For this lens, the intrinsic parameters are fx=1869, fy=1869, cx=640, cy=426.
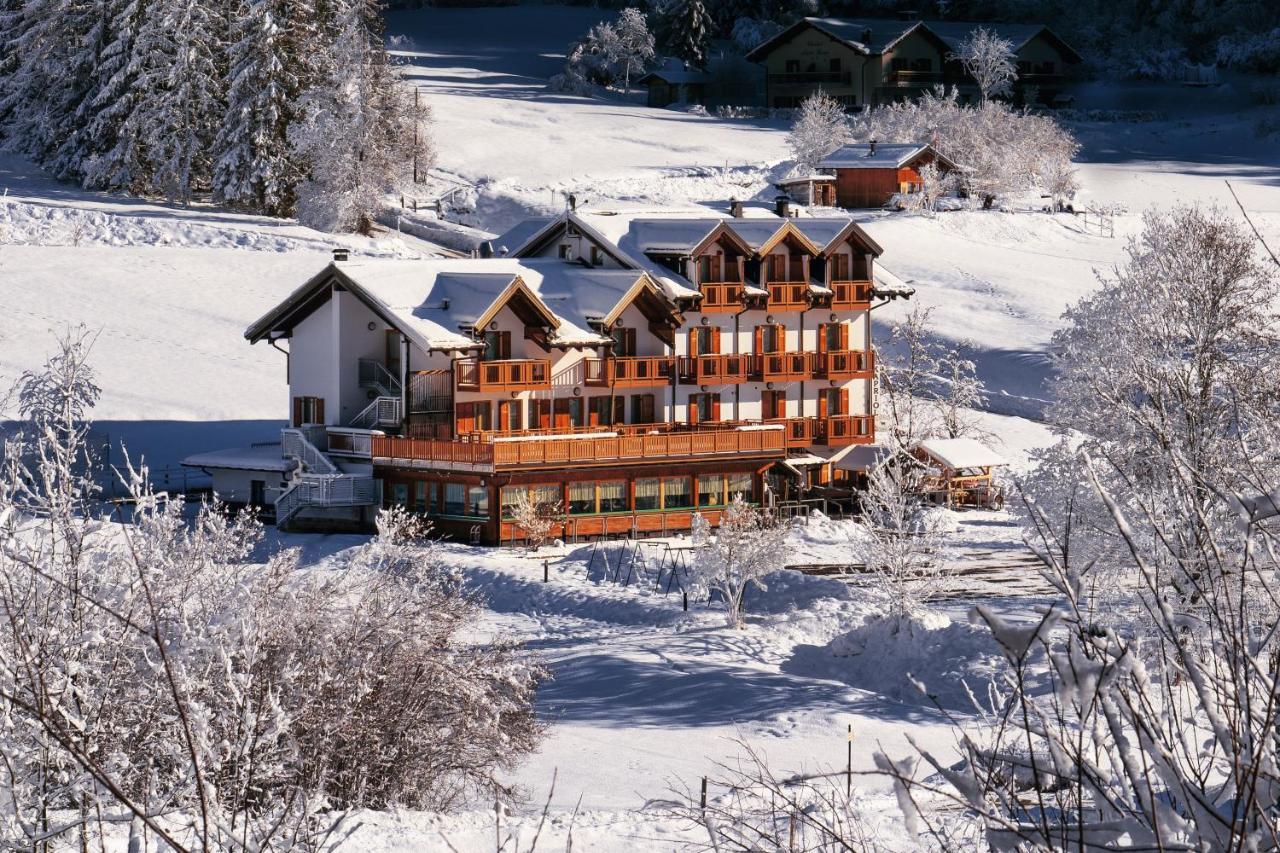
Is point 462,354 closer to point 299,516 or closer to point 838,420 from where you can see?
point 299,516

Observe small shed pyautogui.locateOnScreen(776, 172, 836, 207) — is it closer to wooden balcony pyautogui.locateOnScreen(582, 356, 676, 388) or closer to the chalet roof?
the chalet roof

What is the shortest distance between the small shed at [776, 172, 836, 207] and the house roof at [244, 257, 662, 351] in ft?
116

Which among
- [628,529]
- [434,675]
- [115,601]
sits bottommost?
[628,529]

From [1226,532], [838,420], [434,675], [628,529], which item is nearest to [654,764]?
[434,675]

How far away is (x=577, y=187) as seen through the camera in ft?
284

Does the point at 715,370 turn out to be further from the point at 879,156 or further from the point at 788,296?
the point at 879,156

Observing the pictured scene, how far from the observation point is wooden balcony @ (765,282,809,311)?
4938cm

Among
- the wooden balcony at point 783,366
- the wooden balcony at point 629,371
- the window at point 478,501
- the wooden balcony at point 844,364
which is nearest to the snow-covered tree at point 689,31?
the wooden balcony at point 844,364

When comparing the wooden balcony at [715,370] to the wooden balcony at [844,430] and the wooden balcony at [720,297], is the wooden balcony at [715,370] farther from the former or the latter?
the wooden balcony at [844,430]

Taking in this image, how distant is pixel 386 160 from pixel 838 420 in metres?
32.2

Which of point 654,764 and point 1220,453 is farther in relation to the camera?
point 1220,453

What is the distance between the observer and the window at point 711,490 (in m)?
45.7

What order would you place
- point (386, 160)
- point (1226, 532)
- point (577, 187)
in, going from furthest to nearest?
point (577, 187)
point (386, 160)
point (1226, 532)

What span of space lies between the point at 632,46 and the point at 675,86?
4.28 metres
